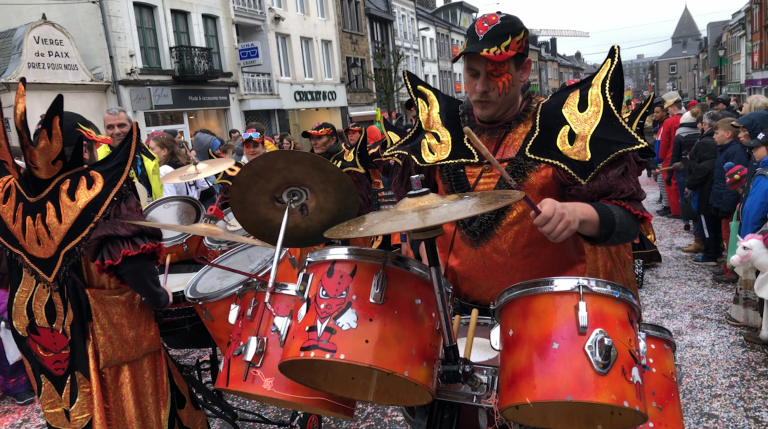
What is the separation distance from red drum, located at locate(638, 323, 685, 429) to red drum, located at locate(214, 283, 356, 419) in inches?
42.2

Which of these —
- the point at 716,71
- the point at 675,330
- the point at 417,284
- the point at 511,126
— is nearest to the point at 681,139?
the point at 675,330

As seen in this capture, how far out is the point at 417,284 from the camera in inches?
64.2

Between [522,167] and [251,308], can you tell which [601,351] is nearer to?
[522,167]

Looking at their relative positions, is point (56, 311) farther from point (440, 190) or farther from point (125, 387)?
point (440, 190)

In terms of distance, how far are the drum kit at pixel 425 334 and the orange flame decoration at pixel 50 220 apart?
2.51 feet

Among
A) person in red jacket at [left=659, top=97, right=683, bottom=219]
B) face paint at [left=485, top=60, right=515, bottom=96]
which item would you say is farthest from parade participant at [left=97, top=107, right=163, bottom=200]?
person in red jacket at [left=659, top=97, right=683, bottom=219]

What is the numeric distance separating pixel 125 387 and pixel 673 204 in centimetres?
903

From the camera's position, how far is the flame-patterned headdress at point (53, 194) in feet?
7.85

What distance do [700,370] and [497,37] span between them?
3.30 metres

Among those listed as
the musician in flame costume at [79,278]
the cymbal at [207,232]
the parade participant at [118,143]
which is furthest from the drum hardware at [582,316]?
the parade participant at [118,143]

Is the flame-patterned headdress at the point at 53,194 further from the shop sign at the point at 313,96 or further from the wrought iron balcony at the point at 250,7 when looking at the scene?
the shop sign at the point at 313,96

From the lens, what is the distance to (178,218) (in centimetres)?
393

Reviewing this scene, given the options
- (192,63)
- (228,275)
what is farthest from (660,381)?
(192,63)

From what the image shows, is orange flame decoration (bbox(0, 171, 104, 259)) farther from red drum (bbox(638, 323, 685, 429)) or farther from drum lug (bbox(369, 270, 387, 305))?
red drum (bbox(638, 323, 685, 429))
